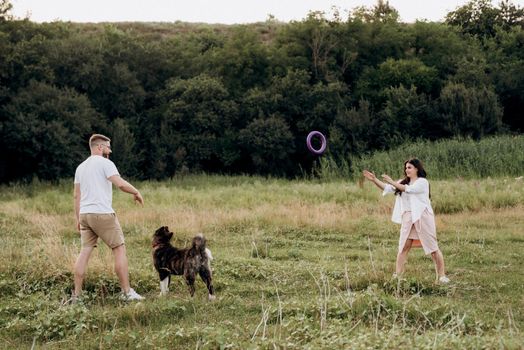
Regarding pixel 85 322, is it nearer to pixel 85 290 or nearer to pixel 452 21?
pixel 85 290

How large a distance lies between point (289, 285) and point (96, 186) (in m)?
3.07

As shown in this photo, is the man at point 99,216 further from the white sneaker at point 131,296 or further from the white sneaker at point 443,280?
the white sneaker at point 443,280

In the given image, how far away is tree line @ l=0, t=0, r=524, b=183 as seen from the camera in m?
36.3

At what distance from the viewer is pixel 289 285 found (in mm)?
9516

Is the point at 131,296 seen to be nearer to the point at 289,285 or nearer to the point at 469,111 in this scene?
the point at 289,285

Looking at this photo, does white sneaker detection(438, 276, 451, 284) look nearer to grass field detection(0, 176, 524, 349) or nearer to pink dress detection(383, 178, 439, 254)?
grass field detection(0, 176, 524, 349)

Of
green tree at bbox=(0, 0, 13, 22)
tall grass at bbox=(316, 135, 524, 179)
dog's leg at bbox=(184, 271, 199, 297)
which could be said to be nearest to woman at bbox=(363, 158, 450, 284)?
dog's leg at bbox=(184, 271, 199, 297)

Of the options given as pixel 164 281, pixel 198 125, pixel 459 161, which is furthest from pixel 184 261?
pixel 198 125

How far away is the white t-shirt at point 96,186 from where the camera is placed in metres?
8.66

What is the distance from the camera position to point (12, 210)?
19484 millimetres

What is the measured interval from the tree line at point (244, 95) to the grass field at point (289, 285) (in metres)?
18.8

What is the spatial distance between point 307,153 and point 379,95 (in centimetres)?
580

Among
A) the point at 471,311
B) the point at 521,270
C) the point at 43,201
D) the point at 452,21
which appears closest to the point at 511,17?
the point at 452,21

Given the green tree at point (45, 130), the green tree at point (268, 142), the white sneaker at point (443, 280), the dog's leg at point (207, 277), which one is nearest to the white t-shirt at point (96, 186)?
the dog's leg at point (207, 277)
